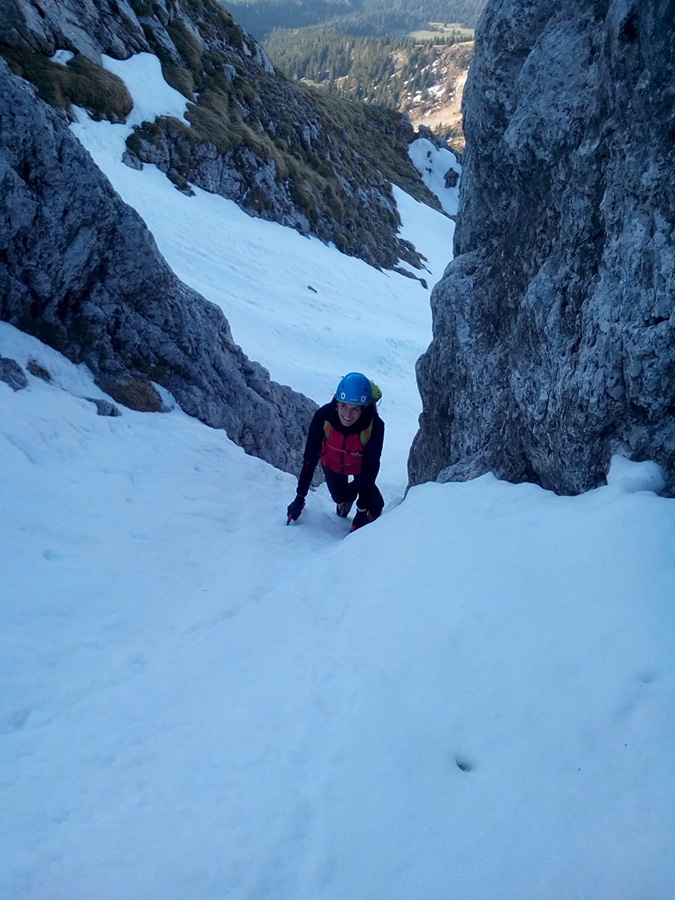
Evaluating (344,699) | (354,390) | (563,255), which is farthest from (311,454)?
(344,699)

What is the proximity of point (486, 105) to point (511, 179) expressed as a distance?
4.97ft

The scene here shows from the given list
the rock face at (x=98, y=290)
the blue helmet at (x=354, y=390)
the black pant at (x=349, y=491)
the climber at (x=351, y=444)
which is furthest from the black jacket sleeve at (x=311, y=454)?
the rock face at (x=98, y=290)

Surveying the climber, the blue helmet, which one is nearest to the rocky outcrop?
the climber

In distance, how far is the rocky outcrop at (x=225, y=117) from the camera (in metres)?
28.2

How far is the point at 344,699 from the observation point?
12.7 ft

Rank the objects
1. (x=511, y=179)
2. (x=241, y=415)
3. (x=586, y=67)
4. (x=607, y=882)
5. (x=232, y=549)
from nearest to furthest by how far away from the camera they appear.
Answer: (x=607, y=882), (x=586, y=67), (x=232, y=549), (x=511, y=179), (x=241, y=415)

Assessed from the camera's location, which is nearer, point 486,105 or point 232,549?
point 232,549

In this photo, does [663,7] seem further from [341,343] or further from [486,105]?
[341,343]

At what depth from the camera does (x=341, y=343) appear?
2306 centimetres

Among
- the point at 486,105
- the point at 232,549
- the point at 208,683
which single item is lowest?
the point at 208,683

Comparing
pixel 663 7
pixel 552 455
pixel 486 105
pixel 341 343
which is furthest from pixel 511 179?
pixel 341 343

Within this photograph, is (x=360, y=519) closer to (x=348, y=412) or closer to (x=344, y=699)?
(x=348, y=412)

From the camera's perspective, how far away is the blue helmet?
745 centimetres

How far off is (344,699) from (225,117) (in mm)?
40416
